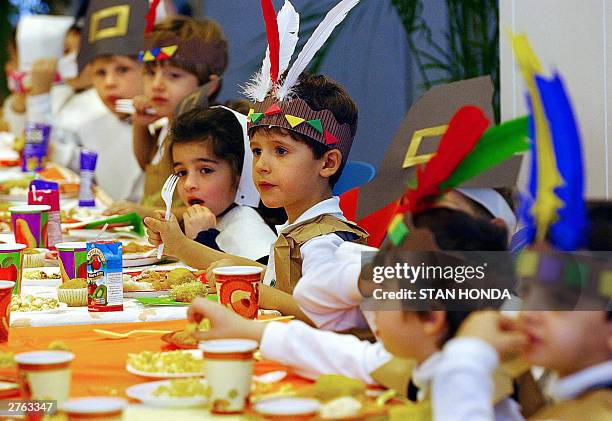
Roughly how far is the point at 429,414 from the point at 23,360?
60 cm

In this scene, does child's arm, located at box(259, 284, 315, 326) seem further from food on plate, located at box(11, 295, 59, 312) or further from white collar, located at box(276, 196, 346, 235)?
food on plate, located at box(11, 295, 59, 312)

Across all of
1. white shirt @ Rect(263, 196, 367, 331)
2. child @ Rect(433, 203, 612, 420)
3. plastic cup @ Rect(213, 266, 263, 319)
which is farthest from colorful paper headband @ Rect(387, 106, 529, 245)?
plastic cup @ Rect(213, 266, 263, 319)

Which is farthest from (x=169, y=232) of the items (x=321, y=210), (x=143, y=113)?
(x=143, y=113)

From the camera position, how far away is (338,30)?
11.3 ft

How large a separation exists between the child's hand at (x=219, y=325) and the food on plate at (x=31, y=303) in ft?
2.23

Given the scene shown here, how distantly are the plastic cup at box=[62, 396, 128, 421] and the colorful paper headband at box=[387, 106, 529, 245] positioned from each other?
550 millimetres

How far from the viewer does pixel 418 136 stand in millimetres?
2842

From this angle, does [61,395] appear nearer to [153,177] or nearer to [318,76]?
[318,76]

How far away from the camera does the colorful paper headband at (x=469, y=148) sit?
151cm

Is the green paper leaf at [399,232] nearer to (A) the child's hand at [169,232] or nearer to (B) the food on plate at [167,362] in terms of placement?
(B) the food on plate at [167,362]

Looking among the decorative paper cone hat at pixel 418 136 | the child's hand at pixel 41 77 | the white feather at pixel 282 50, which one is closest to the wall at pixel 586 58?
the decorative paper cone hat at pixel 418 136

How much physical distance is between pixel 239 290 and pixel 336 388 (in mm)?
613

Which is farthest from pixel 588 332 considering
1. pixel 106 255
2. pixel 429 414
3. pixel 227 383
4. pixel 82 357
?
pixel 106 255

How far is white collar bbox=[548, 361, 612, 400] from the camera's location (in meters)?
1.33
